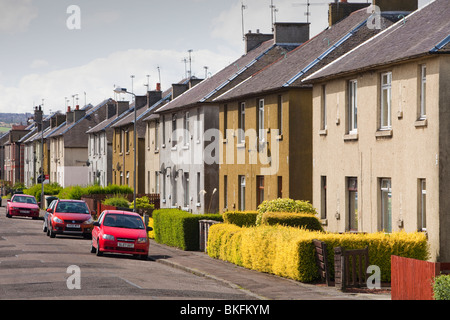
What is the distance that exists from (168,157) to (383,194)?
2725 cm

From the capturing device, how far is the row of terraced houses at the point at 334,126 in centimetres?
2306

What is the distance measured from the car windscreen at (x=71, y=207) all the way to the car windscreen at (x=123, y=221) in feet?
29.8

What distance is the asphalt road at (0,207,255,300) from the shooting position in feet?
57.5

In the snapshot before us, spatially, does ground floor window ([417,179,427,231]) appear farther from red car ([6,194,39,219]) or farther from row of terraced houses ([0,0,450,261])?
red car ([6,194,39,219])

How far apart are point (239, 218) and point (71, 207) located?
11222mm

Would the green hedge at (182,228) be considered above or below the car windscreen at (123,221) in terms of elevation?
below

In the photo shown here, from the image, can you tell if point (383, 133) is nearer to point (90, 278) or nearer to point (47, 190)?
point (90, 278)

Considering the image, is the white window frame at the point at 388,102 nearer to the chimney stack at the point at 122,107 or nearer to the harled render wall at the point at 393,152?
the harled render wall at the point at 393,152

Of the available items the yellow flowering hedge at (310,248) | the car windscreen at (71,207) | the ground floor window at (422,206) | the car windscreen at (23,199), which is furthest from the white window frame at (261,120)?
the car windscreen at (23,199)

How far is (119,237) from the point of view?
2897 centimetres

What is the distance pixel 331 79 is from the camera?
2928 cm

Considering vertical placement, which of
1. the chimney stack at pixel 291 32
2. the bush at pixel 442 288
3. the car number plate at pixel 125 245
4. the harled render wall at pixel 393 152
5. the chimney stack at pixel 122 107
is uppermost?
the chimney stack at pixel 291 32

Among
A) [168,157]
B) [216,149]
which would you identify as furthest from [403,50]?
[168,157]

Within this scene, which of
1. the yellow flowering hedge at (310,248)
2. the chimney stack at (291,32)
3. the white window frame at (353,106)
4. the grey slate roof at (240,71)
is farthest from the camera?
the grey slate roof at (240,71)
